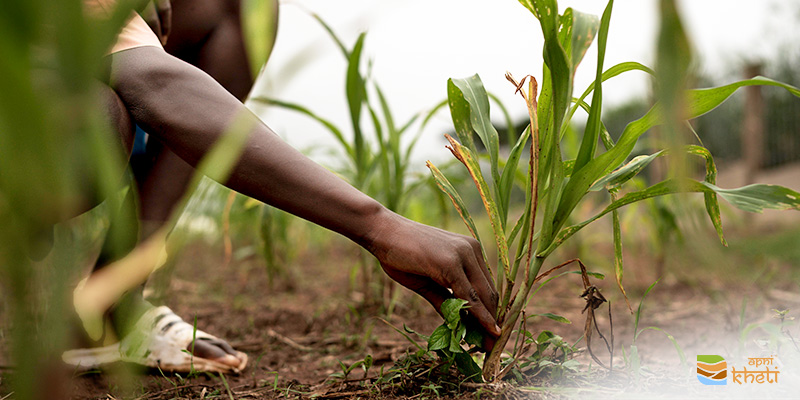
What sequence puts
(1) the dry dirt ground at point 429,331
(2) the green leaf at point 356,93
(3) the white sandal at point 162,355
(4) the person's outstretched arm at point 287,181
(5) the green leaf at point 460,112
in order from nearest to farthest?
(4) the person's outstretched arm at point 287,181
(1) the dry dirt ground at point 429,331
(5) the green leaf at point 460,112
(3) the white sandal at point 162,355
(2) the green leaf at point 356,93

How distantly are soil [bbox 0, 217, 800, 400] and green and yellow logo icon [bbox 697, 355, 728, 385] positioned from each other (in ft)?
0.05

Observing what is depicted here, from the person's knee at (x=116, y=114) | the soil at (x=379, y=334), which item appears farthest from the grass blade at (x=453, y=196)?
the person's knee at (x=116, y=114)

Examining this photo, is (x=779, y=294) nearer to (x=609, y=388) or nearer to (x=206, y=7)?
(x=609, y=388)

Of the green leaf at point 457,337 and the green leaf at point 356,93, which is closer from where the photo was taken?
the green leaf at point 457,337

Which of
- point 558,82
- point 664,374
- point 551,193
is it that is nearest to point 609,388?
point 664,374

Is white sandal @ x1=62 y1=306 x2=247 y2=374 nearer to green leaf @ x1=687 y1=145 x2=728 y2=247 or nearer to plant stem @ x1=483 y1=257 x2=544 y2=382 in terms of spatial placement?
plant stem @ x1=483 y1=257 x2=544 y2=382

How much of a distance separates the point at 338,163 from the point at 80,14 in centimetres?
172

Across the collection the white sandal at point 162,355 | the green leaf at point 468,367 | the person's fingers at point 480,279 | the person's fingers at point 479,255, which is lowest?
the white sandal at point 162,355

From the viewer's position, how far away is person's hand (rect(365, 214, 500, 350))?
68 centimetres

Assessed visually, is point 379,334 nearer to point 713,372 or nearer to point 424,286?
point 424,286

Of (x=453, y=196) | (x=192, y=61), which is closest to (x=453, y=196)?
(x=453, y=196)

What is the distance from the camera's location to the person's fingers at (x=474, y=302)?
27.5 inches

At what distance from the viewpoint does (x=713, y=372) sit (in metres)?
0.77

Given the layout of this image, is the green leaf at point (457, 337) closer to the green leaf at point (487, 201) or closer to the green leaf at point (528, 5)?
the green leaf at point (487, 201)
